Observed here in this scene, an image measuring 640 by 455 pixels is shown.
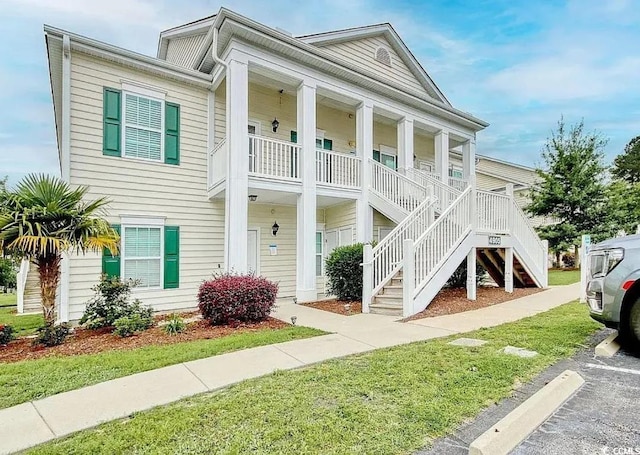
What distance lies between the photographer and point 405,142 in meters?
13.0

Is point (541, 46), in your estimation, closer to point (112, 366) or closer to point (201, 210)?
point (201, 210)

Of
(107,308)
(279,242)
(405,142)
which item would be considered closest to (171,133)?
(279,242)

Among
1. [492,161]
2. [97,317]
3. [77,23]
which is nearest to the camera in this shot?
[97,317]

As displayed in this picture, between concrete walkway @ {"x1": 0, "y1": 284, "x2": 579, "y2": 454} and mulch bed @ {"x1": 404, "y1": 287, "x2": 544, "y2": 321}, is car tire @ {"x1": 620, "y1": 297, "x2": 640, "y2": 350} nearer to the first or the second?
concrete walkway @ {"x1": 0, "y1": 284, "x2": 579, "y2": 454}

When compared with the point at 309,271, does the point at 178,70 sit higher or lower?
higher

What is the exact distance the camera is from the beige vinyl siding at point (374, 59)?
1223cm

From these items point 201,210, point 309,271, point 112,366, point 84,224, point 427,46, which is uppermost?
point 427,46

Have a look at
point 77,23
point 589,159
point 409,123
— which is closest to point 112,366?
point 409,123

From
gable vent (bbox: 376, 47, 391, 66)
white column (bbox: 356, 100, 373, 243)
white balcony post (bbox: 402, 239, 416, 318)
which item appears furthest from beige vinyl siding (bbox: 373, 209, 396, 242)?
gable vent (bbox: 376, 47, 391, 66)

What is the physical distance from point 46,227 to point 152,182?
3.98m

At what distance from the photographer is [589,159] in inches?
710

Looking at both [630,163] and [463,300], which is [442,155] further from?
[630,163]

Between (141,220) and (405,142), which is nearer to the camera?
(141,220)

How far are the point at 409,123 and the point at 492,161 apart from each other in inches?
537
